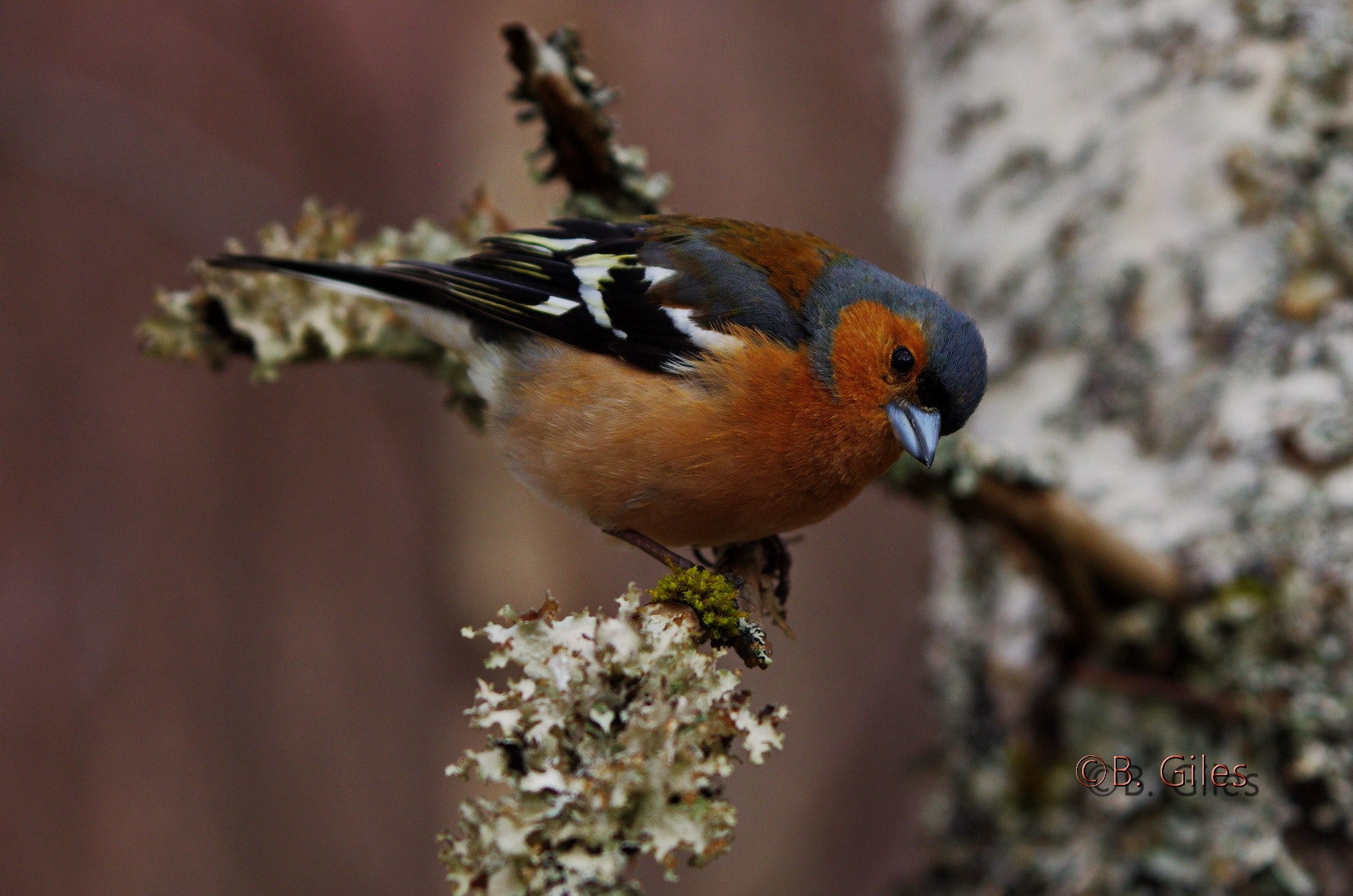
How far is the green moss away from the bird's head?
650mm

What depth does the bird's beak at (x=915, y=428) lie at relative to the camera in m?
1.96

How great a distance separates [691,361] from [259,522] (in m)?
3.35

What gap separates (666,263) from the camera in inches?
90.0

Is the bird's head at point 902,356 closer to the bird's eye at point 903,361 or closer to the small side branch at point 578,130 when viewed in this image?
the bird's eye at point 903,361

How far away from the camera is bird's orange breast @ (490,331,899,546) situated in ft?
6.58

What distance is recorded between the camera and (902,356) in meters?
2.09

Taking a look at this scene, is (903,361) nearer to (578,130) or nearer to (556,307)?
(556,307)

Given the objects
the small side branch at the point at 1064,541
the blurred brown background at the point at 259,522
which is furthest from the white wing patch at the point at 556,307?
the blurred brown background at the point at 259,522

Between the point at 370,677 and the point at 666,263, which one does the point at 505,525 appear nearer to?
the point at 370,677

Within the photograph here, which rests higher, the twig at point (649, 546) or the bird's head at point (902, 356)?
the bird's head at point (902, 356)

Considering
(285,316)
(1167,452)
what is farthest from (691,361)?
(1167,452)

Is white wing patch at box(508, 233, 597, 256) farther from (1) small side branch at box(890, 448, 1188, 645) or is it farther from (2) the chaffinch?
(1) small side branch at box(890, 448, 1188, 645)

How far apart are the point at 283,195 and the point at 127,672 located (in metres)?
2.20

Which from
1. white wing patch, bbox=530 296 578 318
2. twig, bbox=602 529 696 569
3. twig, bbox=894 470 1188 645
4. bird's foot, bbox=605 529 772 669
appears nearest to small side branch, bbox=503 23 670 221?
white wing patch, bbox=530 296 578 318
